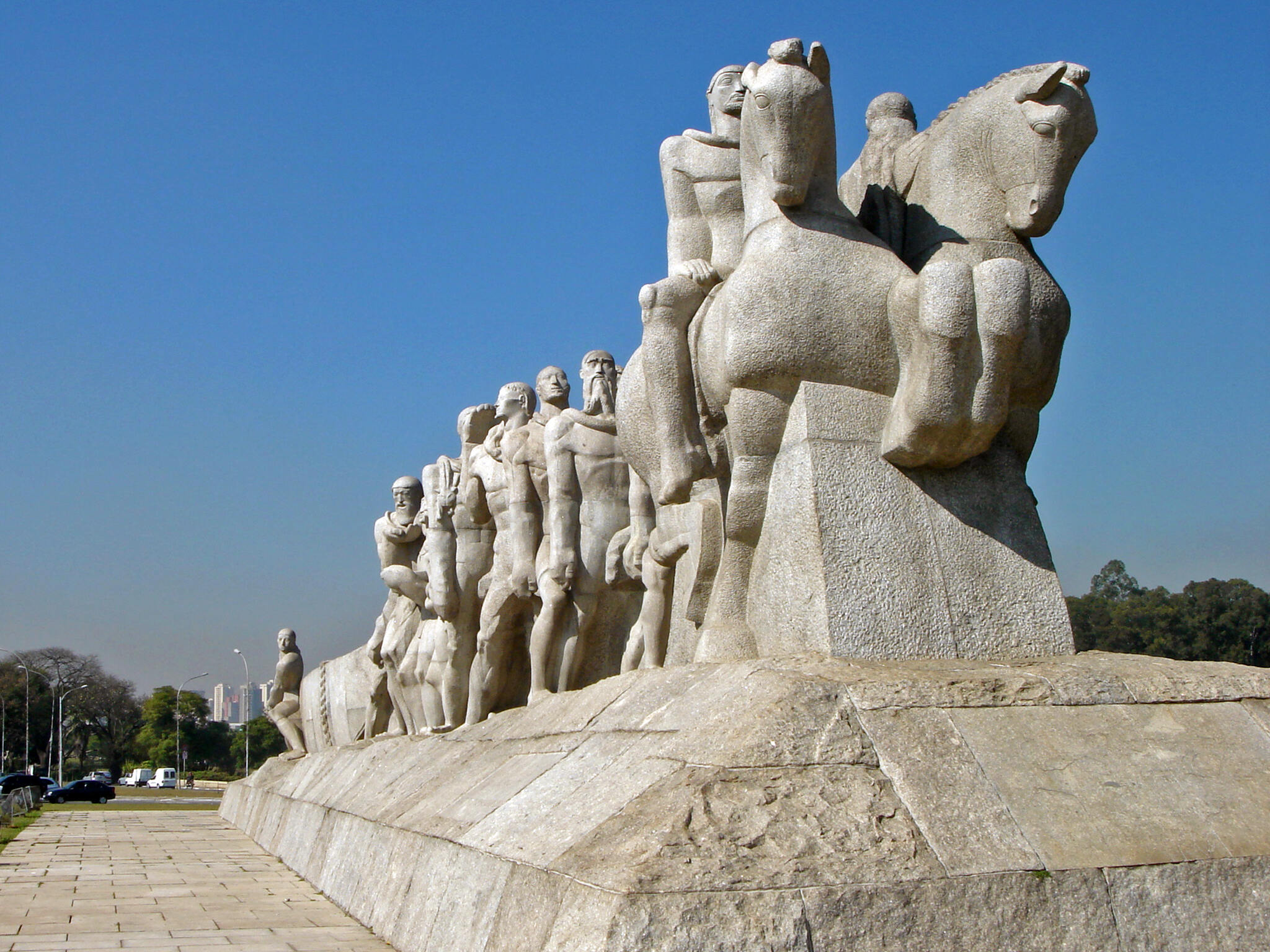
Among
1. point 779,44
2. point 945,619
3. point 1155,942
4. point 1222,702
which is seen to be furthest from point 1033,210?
point 1155,942

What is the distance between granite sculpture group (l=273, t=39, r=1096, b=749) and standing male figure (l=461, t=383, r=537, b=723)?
2924 millimetres

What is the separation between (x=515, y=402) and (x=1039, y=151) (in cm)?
582

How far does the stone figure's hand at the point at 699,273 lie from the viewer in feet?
20.3

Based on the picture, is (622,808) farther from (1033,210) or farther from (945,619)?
(1033,210)

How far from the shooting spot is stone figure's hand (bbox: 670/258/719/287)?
620cm

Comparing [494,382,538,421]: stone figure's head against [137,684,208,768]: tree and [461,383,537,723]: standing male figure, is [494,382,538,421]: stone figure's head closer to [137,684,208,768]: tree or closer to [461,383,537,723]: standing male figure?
[461,383,537,723]: standing male figure

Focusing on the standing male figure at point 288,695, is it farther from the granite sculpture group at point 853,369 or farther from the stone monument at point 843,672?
the granite sculpture group at point 853,369

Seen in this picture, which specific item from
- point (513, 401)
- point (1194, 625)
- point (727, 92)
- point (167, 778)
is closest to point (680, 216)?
point (727, 92)

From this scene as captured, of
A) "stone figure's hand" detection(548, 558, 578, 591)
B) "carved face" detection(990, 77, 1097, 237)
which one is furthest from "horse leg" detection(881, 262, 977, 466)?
"stone figure's hand" detection(548, 558, 578, 591)

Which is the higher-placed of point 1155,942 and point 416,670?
point 416,670

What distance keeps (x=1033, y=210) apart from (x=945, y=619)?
1.83 metres

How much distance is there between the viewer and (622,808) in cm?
385

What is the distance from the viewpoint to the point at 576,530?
8.97 m

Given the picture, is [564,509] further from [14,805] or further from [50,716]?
[50,716]
